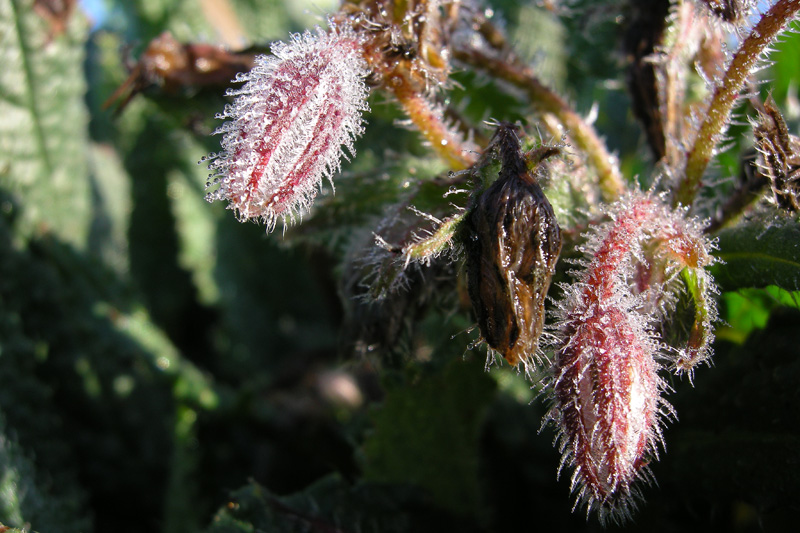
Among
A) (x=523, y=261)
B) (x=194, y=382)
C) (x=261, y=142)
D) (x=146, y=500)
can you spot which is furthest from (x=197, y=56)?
(x=146, y=500)

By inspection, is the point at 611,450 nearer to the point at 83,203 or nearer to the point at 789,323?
the point at 789,323

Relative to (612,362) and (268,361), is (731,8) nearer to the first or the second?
(612,362)

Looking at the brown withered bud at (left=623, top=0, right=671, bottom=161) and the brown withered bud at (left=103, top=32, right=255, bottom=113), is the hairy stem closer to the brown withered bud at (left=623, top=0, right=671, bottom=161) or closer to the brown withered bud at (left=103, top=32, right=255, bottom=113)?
the brown withered bud at (left=623, top=0, right=671, bottom=161)

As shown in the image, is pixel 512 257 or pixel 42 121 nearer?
pixel 512 257

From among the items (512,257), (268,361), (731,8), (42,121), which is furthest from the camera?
(268,361)

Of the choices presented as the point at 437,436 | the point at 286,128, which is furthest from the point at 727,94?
the point at 437,436

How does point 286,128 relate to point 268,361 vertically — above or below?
above
